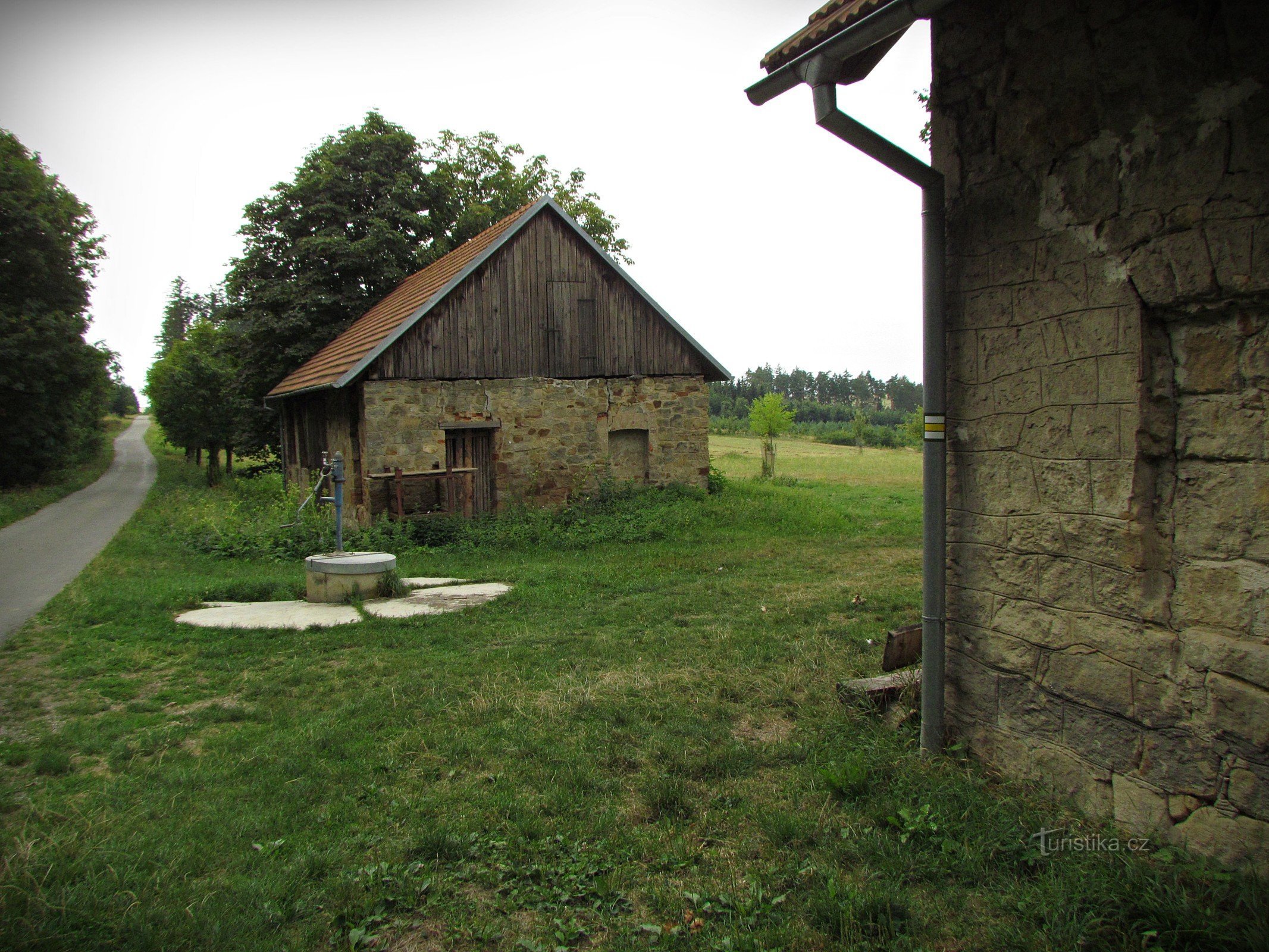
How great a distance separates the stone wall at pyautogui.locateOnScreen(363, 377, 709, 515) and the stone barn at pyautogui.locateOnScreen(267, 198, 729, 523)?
0.08ft

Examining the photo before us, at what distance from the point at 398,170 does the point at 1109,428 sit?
23575mm

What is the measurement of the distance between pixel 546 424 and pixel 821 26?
11337mm

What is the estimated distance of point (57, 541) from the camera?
14250 mm

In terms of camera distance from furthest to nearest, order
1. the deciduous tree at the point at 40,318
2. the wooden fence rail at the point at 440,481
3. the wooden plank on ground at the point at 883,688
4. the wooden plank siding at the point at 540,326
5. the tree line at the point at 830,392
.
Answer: the tree line at the point at 830,392 → the deciduous tree at the point at 40,318 → the wooden plank siding at the point at 540,326 → the wooden fence rail at the point at 440,481 → the wooden plank on ground at the point at 883,688

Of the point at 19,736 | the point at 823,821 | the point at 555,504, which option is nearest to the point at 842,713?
the point at 823,821

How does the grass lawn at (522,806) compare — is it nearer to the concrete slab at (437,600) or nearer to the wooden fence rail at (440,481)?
the concrete slab at (437,600)

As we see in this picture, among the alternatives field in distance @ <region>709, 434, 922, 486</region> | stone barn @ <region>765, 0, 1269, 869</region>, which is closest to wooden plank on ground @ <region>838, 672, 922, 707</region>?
stone barn @ <region>765, 0, 1269, 869</region>

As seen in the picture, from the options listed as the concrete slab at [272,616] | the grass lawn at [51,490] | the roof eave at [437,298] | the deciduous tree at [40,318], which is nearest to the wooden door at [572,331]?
the roof eave at [437,298]

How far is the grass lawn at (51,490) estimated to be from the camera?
722 inches

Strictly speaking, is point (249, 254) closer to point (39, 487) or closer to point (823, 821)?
point (39, 487)

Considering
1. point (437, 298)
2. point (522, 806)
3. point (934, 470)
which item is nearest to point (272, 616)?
point (522, 806)

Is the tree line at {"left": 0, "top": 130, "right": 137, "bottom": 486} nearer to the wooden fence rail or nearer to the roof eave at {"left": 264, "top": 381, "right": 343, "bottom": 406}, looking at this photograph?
the roof eave at {"left": 264, "top": 381, "right": 343, "bottom": 406}

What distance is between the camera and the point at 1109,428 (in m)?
3.22

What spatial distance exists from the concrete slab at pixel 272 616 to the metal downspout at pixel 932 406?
5.66 metres
